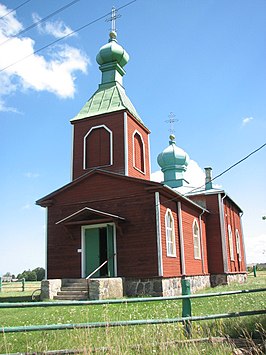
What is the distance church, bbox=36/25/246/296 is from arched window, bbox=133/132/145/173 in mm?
52

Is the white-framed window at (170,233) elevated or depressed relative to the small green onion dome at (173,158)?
depressed

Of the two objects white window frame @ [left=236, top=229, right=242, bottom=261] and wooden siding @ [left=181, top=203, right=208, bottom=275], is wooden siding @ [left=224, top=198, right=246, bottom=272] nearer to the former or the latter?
white window frame @ [left=236, top=229, right=242, bottom=261]

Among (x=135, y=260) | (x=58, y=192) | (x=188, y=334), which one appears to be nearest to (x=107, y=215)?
(x=135, y=260)

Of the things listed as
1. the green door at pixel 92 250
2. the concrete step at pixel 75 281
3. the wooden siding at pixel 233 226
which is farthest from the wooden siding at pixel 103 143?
the wooden siding at pixel 233 226

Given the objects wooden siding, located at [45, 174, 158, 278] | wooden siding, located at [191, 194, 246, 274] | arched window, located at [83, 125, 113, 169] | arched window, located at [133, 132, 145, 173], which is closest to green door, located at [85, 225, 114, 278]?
wooden siding, located at [45, 174, 158, 278]

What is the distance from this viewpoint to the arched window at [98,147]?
18.3m

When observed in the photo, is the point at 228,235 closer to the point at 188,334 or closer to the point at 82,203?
the point at 82,203

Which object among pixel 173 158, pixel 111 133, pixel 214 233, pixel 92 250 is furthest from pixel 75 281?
pixel 173 158

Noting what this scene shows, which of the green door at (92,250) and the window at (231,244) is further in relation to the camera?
the window at (231,244)

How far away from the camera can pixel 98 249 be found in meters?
15.7

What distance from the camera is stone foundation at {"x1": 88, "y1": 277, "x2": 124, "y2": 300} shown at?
12539mm

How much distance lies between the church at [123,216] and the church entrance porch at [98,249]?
0.13 feet

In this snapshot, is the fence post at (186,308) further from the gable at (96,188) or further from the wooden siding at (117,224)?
the gable at (96,188)

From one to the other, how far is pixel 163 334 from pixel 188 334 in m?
0.69
